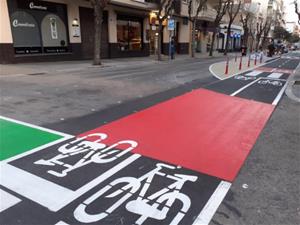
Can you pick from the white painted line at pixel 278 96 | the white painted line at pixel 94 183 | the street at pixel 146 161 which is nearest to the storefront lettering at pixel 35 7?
the street at pixel 146 161

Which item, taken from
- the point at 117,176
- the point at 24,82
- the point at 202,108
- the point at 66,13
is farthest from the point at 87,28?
the point at 117,176

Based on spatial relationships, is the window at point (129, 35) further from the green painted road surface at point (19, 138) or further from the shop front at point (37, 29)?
the green painted road surface at point (19, 138)

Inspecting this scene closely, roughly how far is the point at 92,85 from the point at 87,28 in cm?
1309

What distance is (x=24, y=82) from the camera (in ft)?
36.8

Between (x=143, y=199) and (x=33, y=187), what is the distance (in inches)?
55.8

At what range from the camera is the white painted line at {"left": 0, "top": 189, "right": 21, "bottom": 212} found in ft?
10.1

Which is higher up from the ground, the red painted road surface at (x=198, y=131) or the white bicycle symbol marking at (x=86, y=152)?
the white bicycle symbol marking at (x=86, y=152)

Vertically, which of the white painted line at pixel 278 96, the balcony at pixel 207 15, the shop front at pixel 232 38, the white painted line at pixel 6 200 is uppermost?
the balcony at pixel 207 15

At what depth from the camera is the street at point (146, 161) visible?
3.12 m

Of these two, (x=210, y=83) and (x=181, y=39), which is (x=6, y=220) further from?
(x=181, y=39)

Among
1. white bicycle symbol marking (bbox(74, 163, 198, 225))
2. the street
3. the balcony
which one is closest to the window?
the balcony

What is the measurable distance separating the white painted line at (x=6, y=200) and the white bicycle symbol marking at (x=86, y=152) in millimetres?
658

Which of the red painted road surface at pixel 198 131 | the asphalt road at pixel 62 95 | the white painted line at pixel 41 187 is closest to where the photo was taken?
the white painted line at pixel 41 187

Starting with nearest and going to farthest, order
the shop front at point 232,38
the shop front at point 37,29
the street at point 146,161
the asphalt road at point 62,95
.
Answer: the street at point 146,161
the asphalt road at point 62,95
the shop front at point 37,29
the shop front at point 232,38
